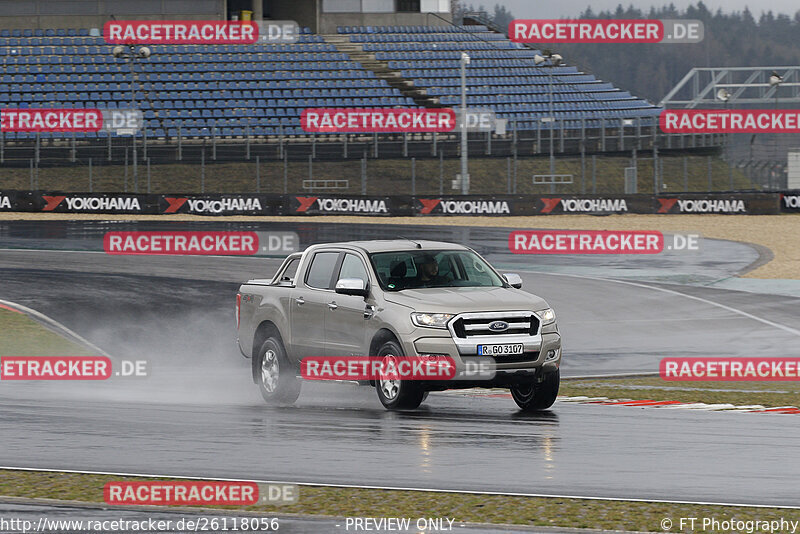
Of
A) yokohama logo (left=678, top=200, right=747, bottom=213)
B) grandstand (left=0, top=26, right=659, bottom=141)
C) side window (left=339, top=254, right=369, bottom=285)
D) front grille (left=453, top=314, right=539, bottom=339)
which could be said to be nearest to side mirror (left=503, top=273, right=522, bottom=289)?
front grille (left=453, top=314, right=539, bottom=339)

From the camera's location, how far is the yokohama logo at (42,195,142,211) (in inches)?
1810

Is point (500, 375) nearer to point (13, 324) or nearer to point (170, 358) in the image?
point (170, 358)

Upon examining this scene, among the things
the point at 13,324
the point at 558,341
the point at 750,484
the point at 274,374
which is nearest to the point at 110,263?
the point at 13,324

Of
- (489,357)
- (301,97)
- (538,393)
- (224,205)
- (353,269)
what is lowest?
(538,393)

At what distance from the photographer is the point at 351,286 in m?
13.0

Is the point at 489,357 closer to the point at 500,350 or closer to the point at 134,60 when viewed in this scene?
the point at 500,350

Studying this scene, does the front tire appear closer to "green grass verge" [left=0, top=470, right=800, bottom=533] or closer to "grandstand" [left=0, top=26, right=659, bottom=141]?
"green grass verge" [left=0, top=470, right=800, bottom=533]

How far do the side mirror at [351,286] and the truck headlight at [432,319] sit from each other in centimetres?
77

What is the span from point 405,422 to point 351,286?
1.65 metres

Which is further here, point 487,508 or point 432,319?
point 432,319

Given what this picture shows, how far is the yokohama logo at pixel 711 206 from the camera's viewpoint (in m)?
46.0

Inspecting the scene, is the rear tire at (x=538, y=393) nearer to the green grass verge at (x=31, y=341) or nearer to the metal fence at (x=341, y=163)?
the green grass verge at (x=31, y=341)

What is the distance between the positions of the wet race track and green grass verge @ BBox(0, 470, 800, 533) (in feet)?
1.06

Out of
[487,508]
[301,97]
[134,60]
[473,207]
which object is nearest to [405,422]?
[487,508]
